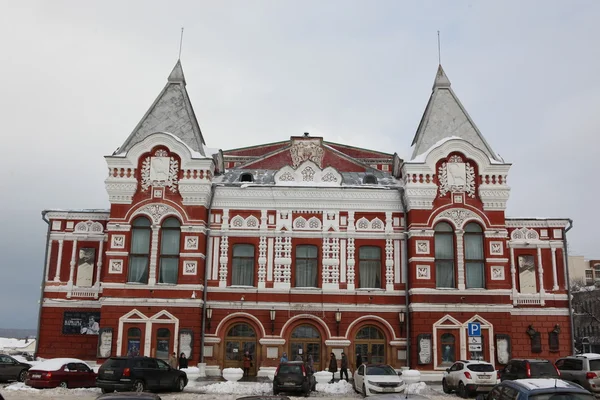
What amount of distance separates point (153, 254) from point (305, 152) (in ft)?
33.0

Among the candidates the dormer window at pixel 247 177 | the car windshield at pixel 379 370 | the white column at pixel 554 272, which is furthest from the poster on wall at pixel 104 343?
the white column at pixel 554 272

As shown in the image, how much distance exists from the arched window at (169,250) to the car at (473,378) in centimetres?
1403

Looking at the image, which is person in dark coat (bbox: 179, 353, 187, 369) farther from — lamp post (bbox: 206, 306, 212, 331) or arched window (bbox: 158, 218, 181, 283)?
arched window (bbox: 158, 218, 181, 283)

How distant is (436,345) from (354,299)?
447 centimetres

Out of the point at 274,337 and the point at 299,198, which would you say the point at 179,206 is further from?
the point at 274,337

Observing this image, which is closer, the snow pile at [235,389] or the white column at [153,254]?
the snow pile at [235,389]

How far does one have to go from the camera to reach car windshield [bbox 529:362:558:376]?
22766 mm

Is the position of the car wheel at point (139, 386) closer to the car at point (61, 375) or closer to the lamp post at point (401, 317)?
the car at point (61, 375)

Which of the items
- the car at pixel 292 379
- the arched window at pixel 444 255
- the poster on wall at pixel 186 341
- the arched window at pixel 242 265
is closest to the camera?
the car at pixel 292 379

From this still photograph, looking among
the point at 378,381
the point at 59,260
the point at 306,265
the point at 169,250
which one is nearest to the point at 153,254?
the point at 169,250

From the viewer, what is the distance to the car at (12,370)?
2734 cm

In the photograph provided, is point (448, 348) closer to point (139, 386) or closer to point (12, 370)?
point (139, 386)

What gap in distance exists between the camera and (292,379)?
2372cm

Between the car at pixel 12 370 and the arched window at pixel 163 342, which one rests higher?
the arched window at pixel 163 342
